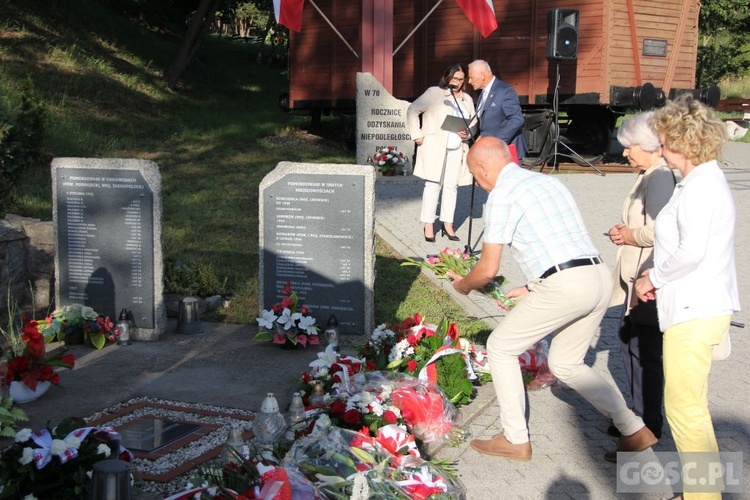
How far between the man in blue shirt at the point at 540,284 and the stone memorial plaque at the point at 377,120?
33.2 feet

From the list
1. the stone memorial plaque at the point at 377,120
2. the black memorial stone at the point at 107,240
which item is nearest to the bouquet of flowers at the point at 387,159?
the stone memorial plaque at the point at 377,120

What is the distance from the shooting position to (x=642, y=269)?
5.37 m

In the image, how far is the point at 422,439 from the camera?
17.0 feet

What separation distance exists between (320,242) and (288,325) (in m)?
0.76

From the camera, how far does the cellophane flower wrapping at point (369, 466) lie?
13.4 feet

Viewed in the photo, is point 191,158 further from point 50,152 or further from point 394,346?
point 394,346

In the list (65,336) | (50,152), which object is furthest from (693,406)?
(50,152)

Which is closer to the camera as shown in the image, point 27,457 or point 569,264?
point 27,457

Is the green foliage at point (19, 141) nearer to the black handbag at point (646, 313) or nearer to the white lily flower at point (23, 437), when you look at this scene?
the white lily flower at point (23, 437)

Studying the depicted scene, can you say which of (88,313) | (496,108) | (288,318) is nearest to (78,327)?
(88,313)

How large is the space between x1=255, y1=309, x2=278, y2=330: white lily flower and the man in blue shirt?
97.3 inches

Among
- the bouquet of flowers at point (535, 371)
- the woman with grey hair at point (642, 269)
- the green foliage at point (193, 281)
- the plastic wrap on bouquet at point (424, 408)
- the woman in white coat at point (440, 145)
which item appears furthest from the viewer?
the woman in white coat at point (440, 145)

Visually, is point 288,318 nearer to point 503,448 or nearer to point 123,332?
point 123,332

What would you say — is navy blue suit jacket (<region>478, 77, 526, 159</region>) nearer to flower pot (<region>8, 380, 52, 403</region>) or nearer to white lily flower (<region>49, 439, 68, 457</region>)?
flower pot (<region>8, 380, 52, 403</region>)
